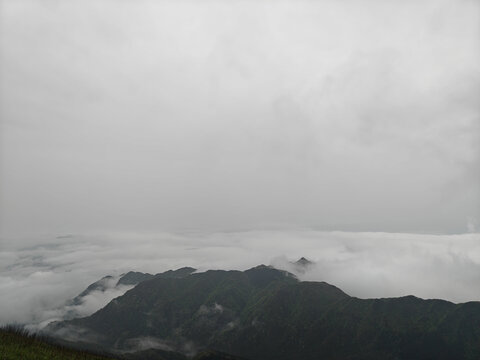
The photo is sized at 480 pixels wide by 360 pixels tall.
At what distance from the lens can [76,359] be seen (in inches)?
5517

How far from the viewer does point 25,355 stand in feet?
385

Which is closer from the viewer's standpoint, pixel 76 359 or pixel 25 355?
pixel 25 355

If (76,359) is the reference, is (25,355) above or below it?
above

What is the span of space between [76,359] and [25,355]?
27965mm
